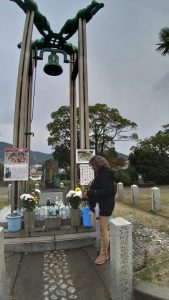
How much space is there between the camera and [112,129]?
2742 centimetres

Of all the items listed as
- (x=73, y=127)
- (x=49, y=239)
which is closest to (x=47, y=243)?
(x=49, y=239)

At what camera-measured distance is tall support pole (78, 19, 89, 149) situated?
596 cm

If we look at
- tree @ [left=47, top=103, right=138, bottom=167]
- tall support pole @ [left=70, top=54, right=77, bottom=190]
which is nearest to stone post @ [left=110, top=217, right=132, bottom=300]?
tall support pole @ [left=70, top=54, right=77, bottom=190]

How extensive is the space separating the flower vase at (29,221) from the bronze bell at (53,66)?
11.9 feet

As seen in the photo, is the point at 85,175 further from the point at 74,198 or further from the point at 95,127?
the point at 95,127

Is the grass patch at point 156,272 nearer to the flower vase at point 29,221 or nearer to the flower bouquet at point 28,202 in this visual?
the flower vase at point 29,221

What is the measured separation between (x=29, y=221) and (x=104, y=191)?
1991 millimetres

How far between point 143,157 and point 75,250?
91.2 feet

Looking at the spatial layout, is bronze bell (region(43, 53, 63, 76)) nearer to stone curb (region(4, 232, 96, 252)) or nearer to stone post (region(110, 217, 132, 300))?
stone curb (region(4, 232, 96, 252))

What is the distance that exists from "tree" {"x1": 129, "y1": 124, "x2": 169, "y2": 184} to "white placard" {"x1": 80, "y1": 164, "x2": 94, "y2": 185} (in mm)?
26309

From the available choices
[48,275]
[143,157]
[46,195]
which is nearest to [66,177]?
[143,157]

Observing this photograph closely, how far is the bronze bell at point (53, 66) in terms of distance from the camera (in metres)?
6.04

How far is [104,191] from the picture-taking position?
11.8 ft

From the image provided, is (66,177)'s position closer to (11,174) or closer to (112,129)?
(112,129)
